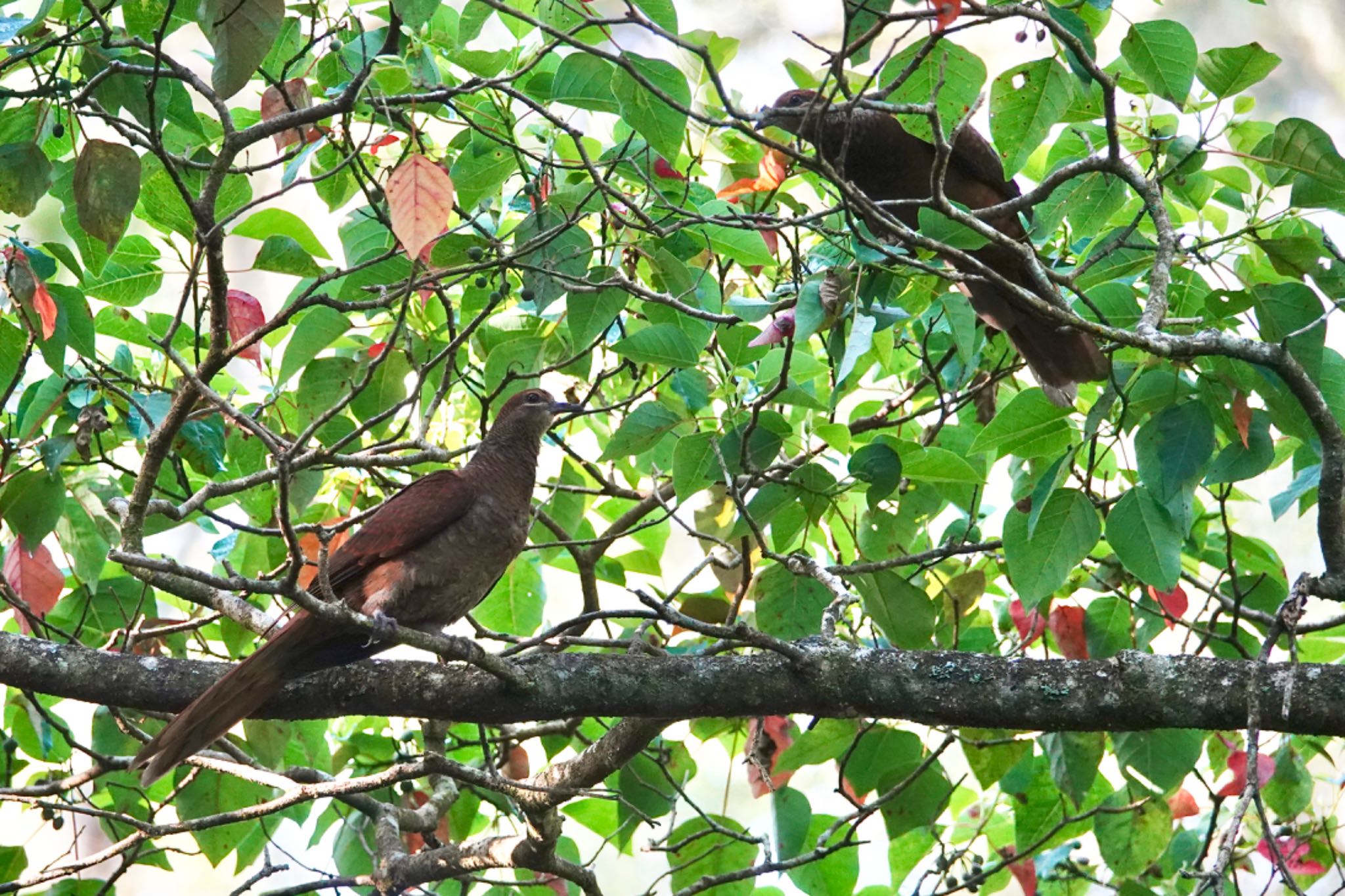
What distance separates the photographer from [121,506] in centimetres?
291

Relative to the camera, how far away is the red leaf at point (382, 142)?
126 inches

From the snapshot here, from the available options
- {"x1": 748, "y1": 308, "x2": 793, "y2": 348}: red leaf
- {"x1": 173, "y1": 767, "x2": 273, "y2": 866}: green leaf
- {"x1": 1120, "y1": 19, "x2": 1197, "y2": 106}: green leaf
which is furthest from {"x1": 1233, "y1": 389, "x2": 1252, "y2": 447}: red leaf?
{"x1": 173, "y1": 767, "x2": 273, "y2": 866}: green leaf

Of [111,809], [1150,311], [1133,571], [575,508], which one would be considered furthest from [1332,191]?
[111,809]

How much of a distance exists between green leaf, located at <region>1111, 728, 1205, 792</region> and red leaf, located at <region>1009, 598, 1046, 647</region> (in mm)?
381

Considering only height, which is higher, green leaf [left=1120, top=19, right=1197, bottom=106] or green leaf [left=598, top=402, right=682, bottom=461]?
green leaf [left=1120, top=19, right=1197, bottom=106]

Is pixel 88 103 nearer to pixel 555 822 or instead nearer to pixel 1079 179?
pixel 555 822

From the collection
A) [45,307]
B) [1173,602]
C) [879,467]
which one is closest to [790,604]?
[879,467]

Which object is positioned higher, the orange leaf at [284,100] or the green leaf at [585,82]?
the orange leaf at [284,100]

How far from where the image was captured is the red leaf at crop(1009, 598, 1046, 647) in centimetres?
326

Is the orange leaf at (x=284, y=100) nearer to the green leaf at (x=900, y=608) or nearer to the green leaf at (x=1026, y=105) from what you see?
the green leaf at (x=1026, y=105)

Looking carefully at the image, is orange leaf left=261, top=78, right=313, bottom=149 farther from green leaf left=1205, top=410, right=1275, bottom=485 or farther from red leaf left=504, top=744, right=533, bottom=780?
green leaf left=1205, top=410, right=1275, bottom=485

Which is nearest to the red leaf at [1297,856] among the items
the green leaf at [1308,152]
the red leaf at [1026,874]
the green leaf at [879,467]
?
the red leaf at [1026,874]

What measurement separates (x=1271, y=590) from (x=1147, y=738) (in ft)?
1.91

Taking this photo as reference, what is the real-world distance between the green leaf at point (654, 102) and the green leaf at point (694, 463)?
624 mm
